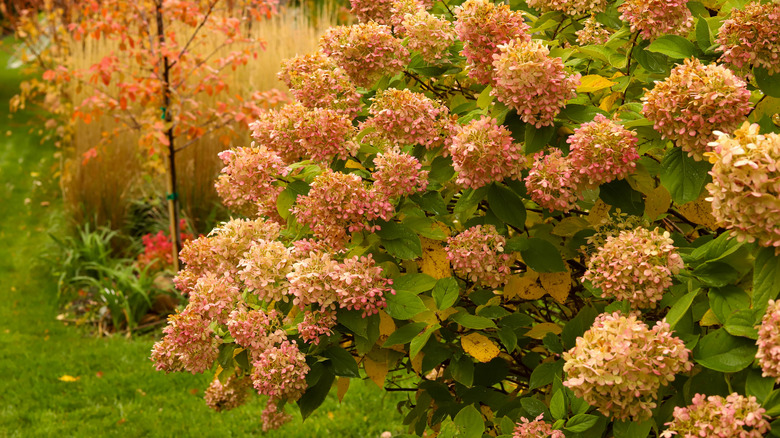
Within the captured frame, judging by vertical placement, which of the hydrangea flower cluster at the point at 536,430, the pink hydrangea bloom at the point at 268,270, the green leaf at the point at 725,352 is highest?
the green leaf at the point at 725,352

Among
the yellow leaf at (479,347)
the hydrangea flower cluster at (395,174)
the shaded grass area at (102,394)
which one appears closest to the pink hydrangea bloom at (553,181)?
the hydrangea flower cluster at (395,174)

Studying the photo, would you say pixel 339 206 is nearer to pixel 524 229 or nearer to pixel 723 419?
pixel 524 229

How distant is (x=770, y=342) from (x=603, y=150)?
53 centimetres

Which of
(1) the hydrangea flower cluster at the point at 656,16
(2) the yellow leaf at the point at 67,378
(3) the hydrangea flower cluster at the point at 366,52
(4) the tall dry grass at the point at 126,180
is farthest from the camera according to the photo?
(4) the tall dry grass at the point at 126,180

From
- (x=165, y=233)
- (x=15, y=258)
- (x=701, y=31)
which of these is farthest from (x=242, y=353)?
(x=15, y=258)

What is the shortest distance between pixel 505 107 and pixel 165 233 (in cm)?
594

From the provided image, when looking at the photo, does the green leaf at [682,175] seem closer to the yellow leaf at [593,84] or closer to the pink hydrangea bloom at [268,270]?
the yellow leaf at [593,84]

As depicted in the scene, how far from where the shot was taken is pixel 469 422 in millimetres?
1903

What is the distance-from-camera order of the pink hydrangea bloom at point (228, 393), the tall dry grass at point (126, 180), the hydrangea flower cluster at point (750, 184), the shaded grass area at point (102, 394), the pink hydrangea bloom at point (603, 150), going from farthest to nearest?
1. the tall dry grass at point (126, 180)
2. the shaded grass area at point (102, 394)
3. the pink hydrangea bloom at point (228, 393)
4. the pink hydrangea bloom at point (603, 150)
5. the hydrangea flower cluster at point (750, 184)

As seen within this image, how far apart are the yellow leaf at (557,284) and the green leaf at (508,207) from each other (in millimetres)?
215

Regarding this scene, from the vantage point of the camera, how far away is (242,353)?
6.67 feet

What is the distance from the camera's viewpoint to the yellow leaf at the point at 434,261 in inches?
76.2

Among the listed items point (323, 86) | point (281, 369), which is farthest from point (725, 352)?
point (323, 86)

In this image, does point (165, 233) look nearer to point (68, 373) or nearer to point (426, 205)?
point (68, 373)
